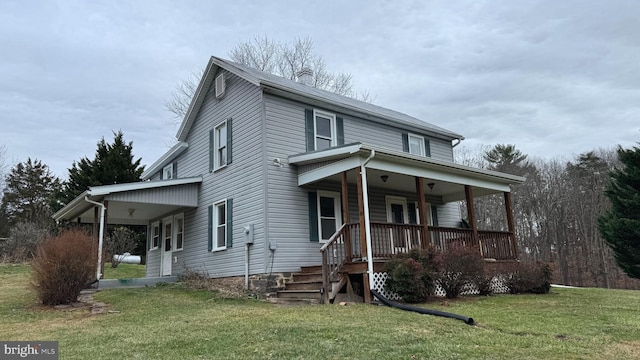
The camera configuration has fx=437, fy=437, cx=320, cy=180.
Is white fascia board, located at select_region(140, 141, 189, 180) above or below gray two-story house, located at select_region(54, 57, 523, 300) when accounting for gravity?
above

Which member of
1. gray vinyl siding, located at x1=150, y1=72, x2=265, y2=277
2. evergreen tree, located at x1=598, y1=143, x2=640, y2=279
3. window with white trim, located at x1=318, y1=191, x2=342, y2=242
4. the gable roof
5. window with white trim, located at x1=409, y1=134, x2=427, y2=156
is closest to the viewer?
gray vinyl siding, located at x1=150, y1=72, x2=265, y2=277

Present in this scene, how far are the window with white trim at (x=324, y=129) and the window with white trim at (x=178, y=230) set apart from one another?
572 centimetres

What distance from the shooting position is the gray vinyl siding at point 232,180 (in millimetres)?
11281

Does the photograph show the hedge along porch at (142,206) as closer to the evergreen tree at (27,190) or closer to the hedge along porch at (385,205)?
the hedge along porch at (385,205)

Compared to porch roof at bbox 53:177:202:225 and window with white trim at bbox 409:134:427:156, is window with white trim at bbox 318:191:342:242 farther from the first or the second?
porch roof at bbox 53:177:202:225

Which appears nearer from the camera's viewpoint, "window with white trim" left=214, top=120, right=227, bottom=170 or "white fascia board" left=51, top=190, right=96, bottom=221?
"white fascia board" left=51, top=190, right=96, bottom=221

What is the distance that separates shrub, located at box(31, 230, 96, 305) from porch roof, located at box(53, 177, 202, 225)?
2.46m

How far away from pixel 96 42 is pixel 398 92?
16.5m

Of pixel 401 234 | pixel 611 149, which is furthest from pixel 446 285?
pixel 611 149

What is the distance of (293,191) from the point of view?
11461 mm

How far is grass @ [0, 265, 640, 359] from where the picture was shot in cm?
485

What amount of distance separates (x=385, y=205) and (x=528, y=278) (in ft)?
14.5

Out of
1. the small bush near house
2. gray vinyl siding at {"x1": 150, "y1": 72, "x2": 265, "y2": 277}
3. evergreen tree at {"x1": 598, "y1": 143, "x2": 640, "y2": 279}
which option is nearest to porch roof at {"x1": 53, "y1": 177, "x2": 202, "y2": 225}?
gray vinyl siding at {"x1": 150, "y1": 72, "x2": 265, "y2": 277}

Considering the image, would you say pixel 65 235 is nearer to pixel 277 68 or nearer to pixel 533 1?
pixel 533 1
